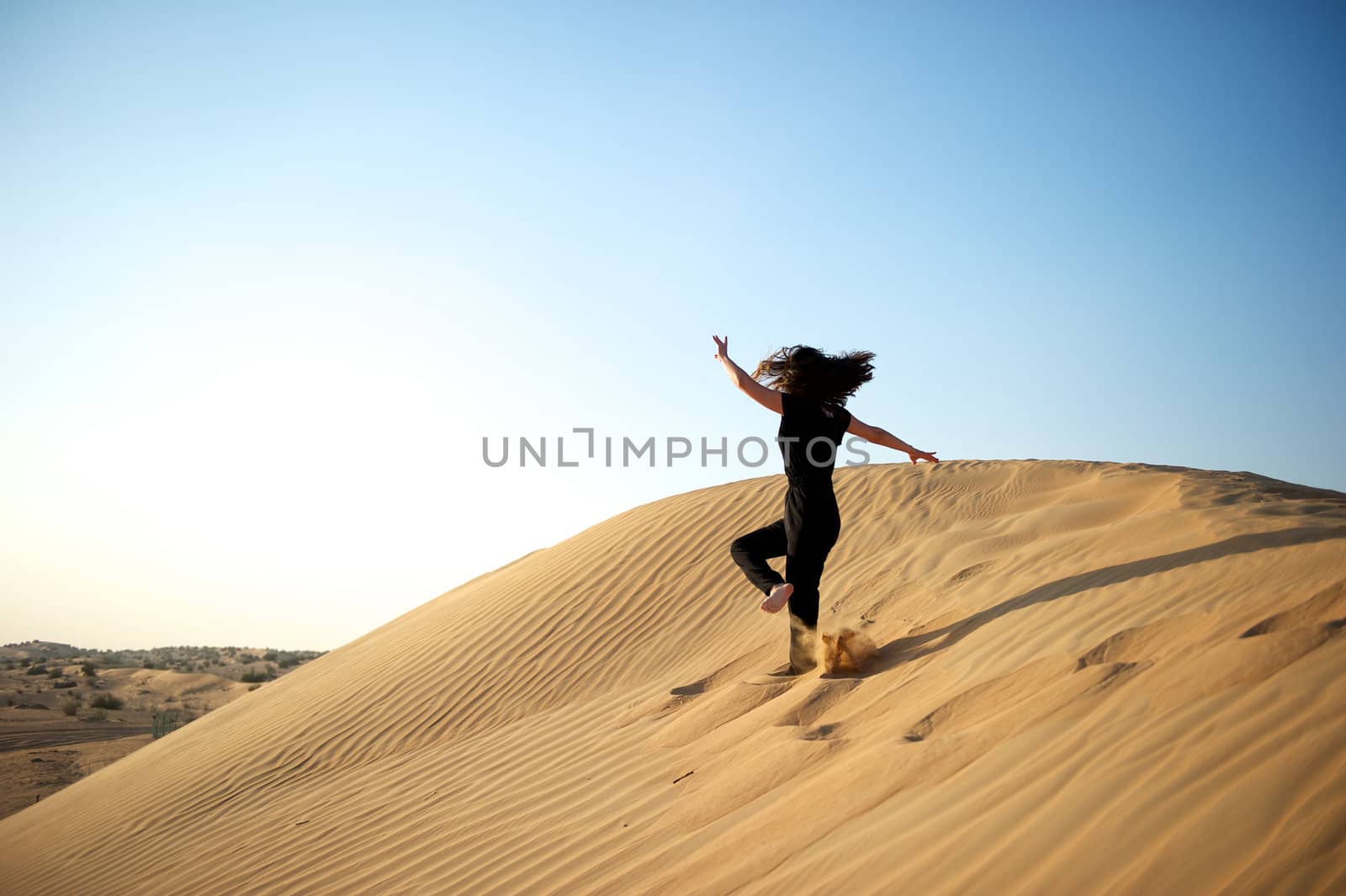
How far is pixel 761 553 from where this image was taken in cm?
454

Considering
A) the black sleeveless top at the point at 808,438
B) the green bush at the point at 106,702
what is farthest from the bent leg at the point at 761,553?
the green bush at the point at 106,702

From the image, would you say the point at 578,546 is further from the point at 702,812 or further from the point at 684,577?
the point at 702,812

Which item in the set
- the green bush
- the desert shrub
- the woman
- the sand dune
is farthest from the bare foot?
the desert shrub

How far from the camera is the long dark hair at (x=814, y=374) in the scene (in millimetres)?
4273

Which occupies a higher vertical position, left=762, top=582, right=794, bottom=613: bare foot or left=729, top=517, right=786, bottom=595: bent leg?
left=729, top=517, right=786, bottom=595: bent leg

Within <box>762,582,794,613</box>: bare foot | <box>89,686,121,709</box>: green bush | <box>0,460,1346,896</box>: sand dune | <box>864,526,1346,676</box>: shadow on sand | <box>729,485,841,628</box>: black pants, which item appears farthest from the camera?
<box>89,686,121,709</box>: green bush

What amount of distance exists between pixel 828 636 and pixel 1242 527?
2.44 m

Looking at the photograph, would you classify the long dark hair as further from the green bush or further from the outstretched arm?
the green bush

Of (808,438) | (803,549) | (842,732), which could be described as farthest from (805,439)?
(842,732)

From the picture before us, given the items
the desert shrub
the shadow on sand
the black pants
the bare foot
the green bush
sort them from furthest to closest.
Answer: the desert shrub < the green bush < the black pants < the bare foot < the shadow on sand

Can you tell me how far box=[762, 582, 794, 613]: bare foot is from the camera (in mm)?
4199

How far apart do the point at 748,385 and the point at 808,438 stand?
0.44 m

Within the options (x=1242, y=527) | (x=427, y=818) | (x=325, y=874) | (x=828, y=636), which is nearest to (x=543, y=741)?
(x=427, y=818)

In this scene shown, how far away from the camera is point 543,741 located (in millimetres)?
5344
